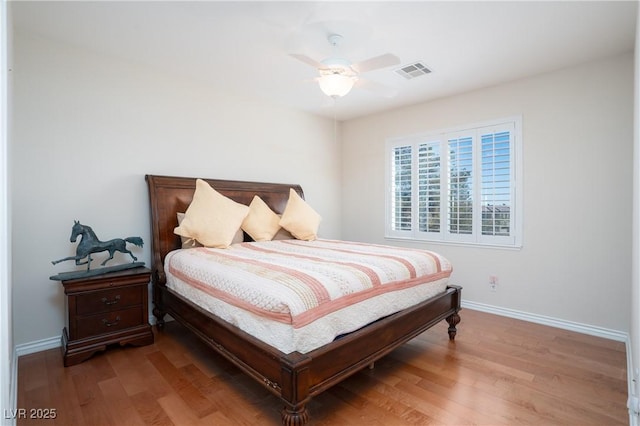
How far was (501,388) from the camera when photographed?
2.17m

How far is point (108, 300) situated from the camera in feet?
8.59

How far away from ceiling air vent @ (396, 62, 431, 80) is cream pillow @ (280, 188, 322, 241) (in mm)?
1866

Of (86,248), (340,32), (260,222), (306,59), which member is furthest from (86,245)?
(340,32)

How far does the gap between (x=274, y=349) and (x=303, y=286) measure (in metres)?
0.35

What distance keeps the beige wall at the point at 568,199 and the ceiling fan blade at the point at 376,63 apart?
2137mm

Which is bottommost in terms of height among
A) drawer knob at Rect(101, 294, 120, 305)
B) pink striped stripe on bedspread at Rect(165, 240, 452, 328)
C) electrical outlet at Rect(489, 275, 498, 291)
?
electrical outlet at Rect(489, 275, 498, 291)

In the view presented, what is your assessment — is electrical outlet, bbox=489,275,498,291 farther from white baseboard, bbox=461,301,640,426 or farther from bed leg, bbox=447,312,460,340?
bed leg, bbox=447,312,460,340

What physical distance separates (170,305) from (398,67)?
10.2ft

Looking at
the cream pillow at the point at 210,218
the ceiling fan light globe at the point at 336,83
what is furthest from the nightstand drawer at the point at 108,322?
the ceiling fan light globe at the point at 336,83

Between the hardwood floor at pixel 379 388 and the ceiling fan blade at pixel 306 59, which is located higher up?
the ceiling fan blade at pixel 306 59

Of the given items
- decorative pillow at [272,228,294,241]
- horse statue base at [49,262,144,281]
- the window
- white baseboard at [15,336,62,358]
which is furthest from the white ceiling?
white baseboard at [15,336,62,358]

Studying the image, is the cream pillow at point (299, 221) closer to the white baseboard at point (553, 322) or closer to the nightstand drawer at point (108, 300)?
the nightstand drawer at point (108, 300)

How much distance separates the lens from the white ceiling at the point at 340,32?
2275 millimetres

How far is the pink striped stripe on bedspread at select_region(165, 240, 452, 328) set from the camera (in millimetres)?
1710
